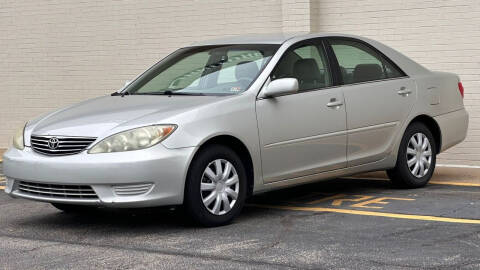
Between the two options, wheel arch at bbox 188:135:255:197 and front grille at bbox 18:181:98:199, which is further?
wheel arch at bbox 188:135:255:197

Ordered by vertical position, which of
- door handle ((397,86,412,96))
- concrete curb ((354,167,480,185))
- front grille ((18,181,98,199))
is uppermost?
door handle ((397,86,412,96))

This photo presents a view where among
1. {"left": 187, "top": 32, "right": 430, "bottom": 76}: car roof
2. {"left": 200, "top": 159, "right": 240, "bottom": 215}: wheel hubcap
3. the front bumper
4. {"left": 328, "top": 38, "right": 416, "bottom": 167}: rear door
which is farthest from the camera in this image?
{"left": 328, "top": 38, "right": 416, "bottom": 167}: rear door

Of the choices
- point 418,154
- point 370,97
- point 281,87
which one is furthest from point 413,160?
point 281,87

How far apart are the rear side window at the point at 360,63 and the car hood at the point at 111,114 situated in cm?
157

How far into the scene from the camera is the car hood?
7.19 meters

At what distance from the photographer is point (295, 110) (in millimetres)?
7973

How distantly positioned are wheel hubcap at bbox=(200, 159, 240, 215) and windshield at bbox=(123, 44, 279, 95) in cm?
73

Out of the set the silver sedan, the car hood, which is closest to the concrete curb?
the silver sedan

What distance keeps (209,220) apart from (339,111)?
178 centimetres

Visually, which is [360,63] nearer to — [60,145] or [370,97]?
[370,97]

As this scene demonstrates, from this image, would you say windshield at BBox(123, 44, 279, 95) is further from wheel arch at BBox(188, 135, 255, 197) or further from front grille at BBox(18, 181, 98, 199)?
front grille at BBox(18, 181, 98, 199)

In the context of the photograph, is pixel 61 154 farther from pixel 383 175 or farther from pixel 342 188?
pixel 383 175

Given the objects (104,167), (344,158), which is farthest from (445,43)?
(104,167)

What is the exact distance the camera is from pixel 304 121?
8.04 metres
